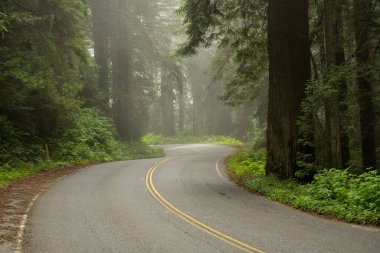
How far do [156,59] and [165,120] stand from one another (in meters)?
23.9

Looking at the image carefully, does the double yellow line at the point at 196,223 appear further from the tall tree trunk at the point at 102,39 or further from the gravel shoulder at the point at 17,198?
the tall tree trunk at the point at 102,39

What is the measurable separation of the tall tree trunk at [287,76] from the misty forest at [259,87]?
4 cm

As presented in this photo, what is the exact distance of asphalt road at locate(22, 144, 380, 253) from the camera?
335 inches

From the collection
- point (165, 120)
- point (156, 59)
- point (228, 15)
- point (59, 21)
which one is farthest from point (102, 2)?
point (165, 120)

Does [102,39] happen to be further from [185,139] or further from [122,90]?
[185,139]

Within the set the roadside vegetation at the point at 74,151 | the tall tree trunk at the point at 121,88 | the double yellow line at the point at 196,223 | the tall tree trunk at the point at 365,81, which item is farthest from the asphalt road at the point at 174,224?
the tall tree trunk at the point at 121,88

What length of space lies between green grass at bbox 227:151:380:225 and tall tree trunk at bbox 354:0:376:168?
10.6ft

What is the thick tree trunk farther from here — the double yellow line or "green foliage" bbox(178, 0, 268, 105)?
the double yellow line

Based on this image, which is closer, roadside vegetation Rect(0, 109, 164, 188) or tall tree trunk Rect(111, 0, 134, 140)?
roadside vegetation Rect(0, 109, 164, 188)

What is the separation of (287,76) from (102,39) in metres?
22.5

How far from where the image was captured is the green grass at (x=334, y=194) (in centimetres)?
1059

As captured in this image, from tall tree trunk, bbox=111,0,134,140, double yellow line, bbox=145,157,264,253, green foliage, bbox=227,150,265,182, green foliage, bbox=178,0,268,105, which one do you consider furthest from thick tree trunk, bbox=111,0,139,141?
double yellow line, bbox=145,157,264,253

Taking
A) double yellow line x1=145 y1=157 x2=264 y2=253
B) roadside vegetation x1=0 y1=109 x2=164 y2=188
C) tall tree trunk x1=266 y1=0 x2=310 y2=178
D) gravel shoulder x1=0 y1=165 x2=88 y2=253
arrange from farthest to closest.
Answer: roadside vegetation x1=0 y1=109 x2=164 y2=188 < tall tree trunk x1=266 y1=0 x2=310 y2=178 < gravel shoulder x1=0 y1=165 x2=88 y2=253 < double yellow line x1=145 y1=157 x2=264 y2=253

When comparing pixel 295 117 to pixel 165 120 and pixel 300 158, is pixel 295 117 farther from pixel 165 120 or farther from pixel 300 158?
pixel 165 120
